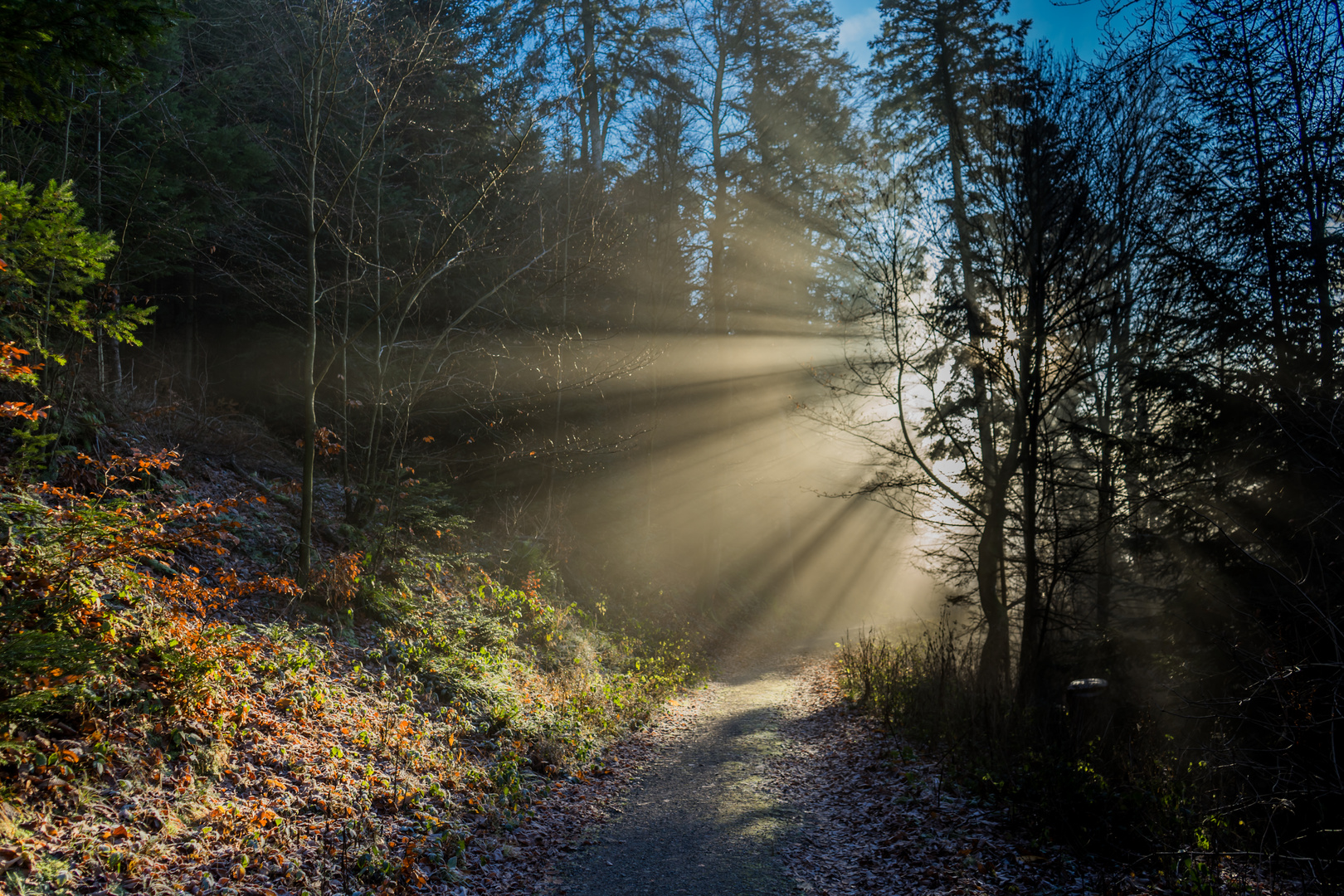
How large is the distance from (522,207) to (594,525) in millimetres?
8285

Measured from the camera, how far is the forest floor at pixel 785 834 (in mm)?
4902

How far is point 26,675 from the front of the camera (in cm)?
404

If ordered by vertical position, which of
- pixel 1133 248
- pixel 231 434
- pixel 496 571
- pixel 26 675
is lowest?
pixel 496 571

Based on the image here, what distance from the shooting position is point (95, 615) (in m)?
5.03

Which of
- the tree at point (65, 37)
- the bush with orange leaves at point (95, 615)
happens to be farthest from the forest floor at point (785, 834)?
the tree at point (65, 37)

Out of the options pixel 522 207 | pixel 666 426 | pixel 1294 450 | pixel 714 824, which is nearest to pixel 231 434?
pixel 522 207

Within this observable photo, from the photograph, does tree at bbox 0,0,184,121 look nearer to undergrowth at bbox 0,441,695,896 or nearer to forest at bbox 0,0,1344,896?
forest at bbox 0,0,1344,896

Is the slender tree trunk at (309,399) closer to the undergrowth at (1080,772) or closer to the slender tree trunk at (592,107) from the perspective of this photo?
the undergrowth at (1080,772)

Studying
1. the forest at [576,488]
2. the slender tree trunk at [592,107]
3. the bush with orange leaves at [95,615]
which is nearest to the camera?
the bush with orange leaves at [95,615]

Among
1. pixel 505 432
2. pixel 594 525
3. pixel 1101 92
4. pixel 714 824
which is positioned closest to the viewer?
pixel 714 824

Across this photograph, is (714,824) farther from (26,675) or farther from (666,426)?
(666,426)

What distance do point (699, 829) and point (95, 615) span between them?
528 cm

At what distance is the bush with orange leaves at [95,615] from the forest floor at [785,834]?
2.95 metres

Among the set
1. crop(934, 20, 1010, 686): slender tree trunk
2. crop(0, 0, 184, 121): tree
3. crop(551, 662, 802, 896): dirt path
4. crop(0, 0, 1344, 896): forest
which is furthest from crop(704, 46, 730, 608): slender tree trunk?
crop(0, 0, 184, 121): tree
